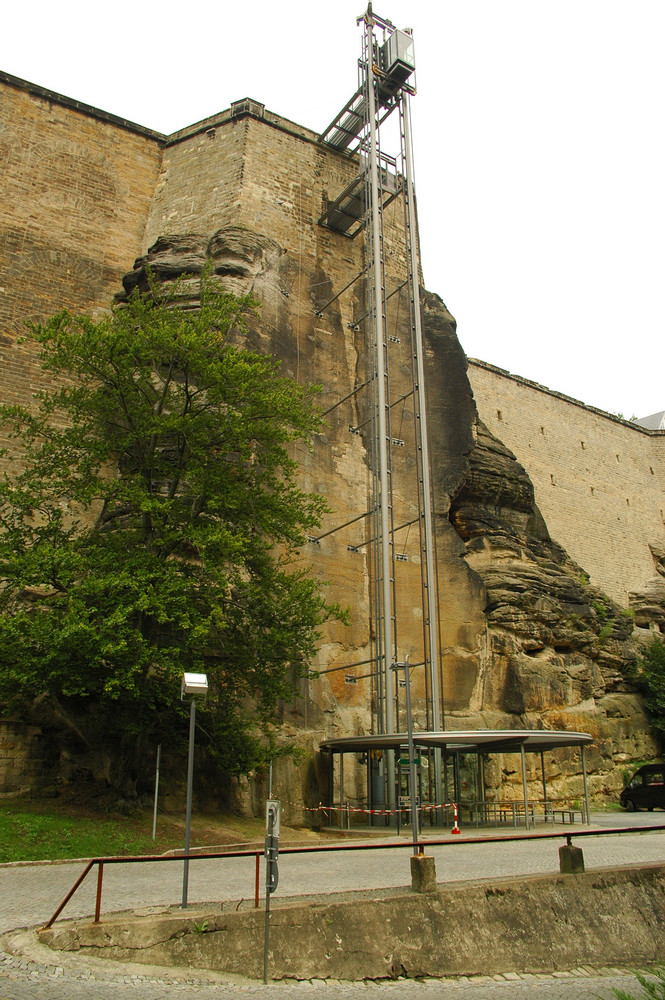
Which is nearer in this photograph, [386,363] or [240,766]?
[240,766]

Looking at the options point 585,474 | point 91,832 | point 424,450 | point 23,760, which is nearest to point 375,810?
point 91,832

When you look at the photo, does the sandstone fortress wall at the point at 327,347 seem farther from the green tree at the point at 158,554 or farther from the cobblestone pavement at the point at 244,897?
the cobblestone pavement at the point at 244,897

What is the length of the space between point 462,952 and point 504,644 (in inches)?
587

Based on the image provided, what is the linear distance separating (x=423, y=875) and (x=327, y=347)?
60.7ft

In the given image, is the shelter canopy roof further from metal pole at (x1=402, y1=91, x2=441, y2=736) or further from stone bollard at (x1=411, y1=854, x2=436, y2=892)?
stone bollard at (x1=411, y1=854, x2=436, y2=892)

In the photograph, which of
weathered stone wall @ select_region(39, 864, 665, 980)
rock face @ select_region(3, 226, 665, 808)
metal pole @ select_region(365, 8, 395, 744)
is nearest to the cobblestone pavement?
weathered stone wall @ select_region(39, 864, 665, 980)

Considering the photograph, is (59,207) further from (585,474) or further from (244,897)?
(585,474)

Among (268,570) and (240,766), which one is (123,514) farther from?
(240,766)

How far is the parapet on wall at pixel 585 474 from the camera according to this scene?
35.6 meters

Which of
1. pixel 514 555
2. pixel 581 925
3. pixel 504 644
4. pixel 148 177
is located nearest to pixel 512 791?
pixel 504 644

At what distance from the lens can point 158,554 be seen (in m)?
14.9

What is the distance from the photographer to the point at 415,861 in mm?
7043

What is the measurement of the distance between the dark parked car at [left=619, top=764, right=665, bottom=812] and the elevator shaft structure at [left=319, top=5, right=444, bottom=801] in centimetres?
526

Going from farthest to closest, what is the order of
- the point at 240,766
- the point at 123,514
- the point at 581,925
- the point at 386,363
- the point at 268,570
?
1. the point at 386,363
2. the point at 123,514
3. the point at 268,570
4. the point at 240,766
5. the point at 581,925
